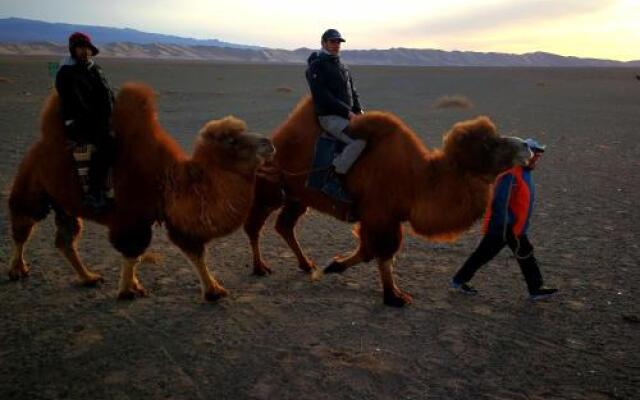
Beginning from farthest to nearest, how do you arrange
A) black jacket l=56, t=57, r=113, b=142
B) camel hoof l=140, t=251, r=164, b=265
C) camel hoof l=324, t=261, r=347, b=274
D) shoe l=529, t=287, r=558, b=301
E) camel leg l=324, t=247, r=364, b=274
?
camel hoof l=140, t=251, r=164, b=265, camel hoof l=324, t=261, r=347, b=274, camel leg l=324, t=247, r=364, b=274, shoe l=529, t=287, r=558, b=301, black jacket l=56, t=57, r=113, b=142

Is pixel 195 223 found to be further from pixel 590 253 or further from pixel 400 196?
pixel 590 253

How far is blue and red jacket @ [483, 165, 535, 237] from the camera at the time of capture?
544 centimetres

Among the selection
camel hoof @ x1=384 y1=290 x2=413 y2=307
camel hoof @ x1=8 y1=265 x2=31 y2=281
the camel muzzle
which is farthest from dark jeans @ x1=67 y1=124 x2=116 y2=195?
camel hoof @ x1=384 y1=290 x2=413 y2=307

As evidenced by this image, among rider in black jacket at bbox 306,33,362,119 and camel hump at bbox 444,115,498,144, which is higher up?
rider in black jacket at bbox 306,33,362,119

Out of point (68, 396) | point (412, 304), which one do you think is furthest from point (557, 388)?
point (68, 396)

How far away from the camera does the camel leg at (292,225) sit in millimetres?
6570

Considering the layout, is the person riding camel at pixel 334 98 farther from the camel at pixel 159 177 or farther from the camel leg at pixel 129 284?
the camel leg at pixel 129 284

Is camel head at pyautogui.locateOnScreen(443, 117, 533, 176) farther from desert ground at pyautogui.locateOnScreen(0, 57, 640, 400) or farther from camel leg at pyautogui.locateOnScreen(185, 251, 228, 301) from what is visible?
camel leg at pyautogui.locateOnScreen(185, 251, 228, 301)

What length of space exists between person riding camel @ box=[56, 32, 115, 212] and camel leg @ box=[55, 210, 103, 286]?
902 mm

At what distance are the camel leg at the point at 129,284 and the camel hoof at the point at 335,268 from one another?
79.6 inches

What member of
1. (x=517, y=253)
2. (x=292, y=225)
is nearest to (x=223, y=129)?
(x=292, y=225)

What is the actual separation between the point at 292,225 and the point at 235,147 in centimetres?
186

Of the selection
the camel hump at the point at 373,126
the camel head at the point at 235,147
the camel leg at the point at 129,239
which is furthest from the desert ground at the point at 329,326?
the camel head at the point at 235,147

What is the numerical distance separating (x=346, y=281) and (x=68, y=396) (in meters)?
3.18
